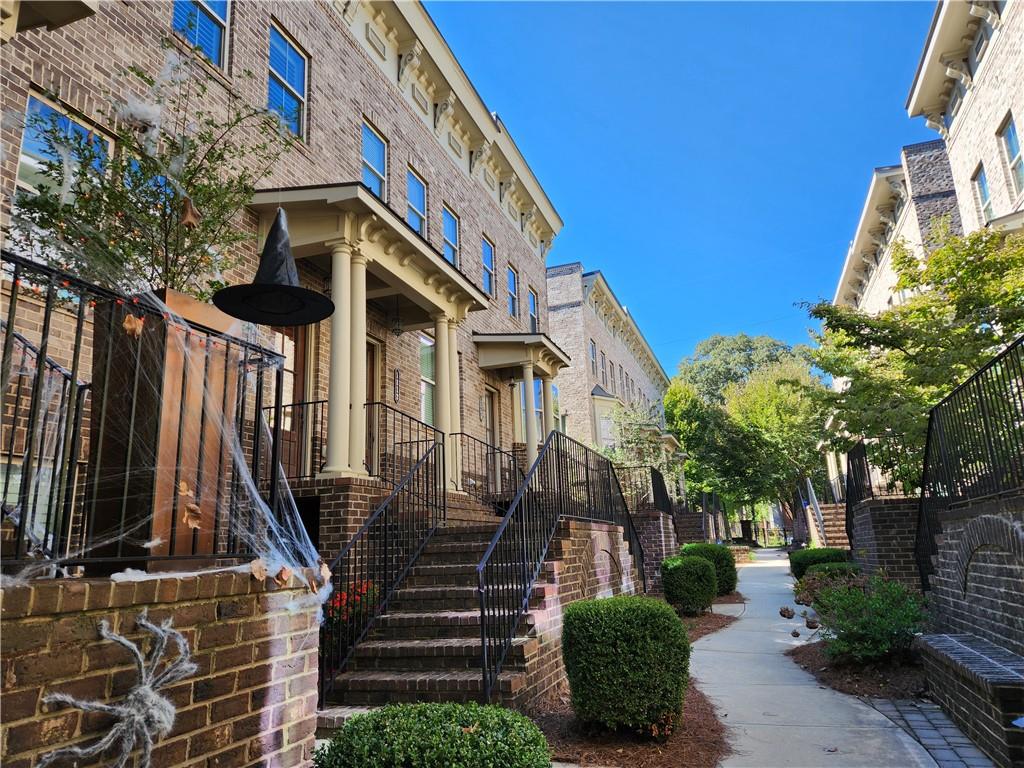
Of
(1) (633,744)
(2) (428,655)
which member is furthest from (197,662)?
(2) (428,655)

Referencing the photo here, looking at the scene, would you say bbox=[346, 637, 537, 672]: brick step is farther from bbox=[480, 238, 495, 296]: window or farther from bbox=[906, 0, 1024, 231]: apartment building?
bbox=[906, 0, 1024, 231]: apartment building

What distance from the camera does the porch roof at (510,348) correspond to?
567 inches

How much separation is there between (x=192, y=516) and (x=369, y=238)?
6.71m

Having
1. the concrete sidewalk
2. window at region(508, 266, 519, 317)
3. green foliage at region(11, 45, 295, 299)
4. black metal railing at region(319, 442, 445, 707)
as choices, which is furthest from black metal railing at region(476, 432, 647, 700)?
window at region(508, 266, 519, 317)

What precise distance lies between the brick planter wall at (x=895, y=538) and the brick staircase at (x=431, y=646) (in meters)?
6.49

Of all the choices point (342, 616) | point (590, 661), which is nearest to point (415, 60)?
point (342, 616)

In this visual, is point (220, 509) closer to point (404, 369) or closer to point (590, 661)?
point (590, 661)

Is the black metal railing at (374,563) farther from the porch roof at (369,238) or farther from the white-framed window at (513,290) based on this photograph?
the white-framed window at (513,290)

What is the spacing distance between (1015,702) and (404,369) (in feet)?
30.8

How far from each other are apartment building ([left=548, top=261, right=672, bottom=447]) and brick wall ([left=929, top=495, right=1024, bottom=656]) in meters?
16.0

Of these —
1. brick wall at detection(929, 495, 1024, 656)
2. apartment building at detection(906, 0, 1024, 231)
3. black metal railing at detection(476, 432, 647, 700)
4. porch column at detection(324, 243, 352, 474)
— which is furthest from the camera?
apartment building at detection(906, 0, 1024, 231)

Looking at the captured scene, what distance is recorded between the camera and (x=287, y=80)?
32.7 feet

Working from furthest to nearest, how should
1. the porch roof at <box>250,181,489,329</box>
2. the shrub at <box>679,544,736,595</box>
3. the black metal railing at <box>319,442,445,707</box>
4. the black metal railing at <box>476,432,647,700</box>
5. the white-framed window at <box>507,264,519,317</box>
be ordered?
the white-framed window at <box>507,264,519,317</box>
the shrub at <box>679,544,736,595</box>
the porch roof at <box>250,181,489,329</box>
the black metal railing at <box>319,442,445,707</box>
the black metal railing at <box>476,432,647,700</box>

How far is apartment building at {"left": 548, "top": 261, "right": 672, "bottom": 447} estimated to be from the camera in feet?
85.9
